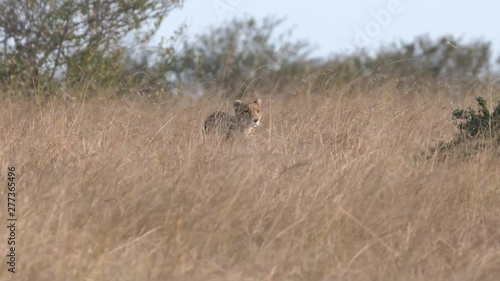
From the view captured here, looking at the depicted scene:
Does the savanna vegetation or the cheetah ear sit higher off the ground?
the cheetah ear

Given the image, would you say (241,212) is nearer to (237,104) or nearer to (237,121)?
(237,121)

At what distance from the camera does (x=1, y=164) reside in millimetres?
5496

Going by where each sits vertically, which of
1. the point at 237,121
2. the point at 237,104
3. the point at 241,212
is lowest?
the point at 241,212

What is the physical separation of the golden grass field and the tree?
6.24 meters

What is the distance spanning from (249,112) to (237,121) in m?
0.55

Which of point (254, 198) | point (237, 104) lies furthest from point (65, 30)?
point (254, 198)

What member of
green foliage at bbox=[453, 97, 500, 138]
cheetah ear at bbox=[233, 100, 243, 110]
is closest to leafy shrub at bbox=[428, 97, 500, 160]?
green foliage at bbox=[453, 97, 500, 138]

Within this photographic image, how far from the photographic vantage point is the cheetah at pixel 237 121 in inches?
297

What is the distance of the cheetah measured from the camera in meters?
7.55

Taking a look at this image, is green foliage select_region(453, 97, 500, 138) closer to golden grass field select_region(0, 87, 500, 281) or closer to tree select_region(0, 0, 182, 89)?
golden grass field select_region(0, 87, 500, 281)

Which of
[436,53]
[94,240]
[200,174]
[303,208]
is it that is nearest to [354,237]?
[303,208]

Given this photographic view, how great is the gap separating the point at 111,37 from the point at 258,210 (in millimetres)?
8231

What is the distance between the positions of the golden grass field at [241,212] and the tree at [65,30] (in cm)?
624

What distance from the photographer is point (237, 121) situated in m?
8.23
